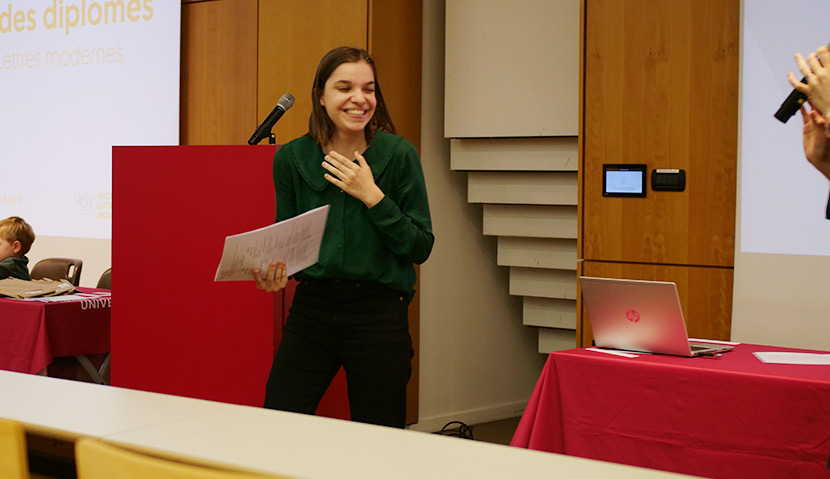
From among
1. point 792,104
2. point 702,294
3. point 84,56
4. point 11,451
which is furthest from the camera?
point 84,56

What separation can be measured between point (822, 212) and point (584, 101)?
127cm

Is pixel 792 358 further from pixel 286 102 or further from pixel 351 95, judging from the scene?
pixel 286 102

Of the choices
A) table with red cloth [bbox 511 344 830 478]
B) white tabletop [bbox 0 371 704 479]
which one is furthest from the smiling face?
white tabletop [bbox 0 371 704 479]

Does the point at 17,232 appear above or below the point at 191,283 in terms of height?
above

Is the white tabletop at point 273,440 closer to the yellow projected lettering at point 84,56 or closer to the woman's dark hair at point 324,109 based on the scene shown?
the woman's dark hair at point 324,109

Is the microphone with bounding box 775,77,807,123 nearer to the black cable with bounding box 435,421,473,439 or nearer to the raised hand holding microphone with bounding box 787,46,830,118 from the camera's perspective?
the raised hand holding microphone with bounding box 787,46,830,118

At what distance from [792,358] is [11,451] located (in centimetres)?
225

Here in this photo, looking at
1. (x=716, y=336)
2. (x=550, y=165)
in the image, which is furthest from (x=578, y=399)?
(x=550, y=165)

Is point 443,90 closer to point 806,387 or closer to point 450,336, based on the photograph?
point 450,336

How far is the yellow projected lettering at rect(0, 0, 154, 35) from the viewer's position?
5875 mm

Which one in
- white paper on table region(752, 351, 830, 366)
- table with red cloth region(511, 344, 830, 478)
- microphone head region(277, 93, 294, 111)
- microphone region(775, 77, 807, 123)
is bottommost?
table with red cloth region(511, 344, 830, 478)

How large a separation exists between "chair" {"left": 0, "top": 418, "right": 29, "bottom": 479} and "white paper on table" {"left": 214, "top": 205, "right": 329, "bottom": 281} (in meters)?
1.05

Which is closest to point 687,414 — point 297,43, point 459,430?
point 459,430

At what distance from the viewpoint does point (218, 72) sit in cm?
547
